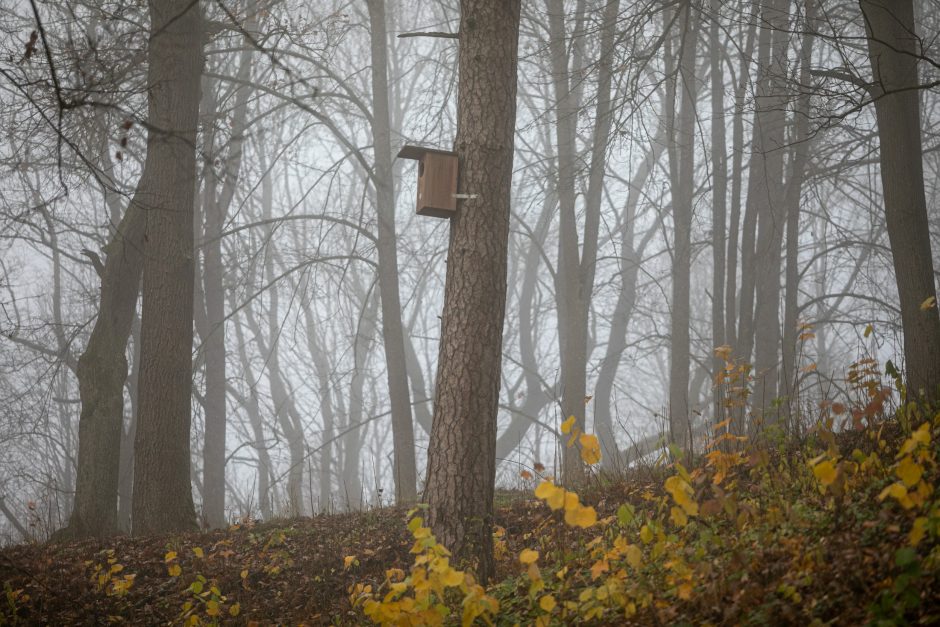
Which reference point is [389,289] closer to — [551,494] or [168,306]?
[168,306]

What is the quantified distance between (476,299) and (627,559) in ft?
6.70

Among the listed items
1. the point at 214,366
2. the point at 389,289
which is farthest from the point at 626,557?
the point at 214,366

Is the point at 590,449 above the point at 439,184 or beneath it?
beneath

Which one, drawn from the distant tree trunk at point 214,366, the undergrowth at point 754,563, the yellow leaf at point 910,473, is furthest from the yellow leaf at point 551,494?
the distant tree trunk at point 214,366

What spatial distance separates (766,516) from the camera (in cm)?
355

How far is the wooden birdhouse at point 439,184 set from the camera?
4.55 m

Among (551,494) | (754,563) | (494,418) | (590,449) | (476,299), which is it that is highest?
(476,299)

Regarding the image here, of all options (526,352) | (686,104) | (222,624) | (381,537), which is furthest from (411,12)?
(222,624)

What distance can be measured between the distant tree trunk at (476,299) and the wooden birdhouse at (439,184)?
0.19 feet

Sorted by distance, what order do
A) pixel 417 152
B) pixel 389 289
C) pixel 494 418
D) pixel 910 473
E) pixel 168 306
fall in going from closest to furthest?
pixel 910 473 → pixel 494 418 → pixel 417 152 → pixel 168 306 → pixel 389 289

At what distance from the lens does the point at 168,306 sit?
24.5 feet

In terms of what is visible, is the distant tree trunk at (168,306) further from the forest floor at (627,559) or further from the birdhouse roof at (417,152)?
the birdhouse roof at (417,152)

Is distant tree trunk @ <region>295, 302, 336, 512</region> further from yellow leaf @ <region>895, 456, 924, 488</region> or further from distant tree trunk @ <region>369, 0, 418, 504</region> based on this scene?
yellow leaf @ <region>895, 456, 924, 488</region>

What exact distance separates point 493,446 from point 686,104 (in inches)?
356
